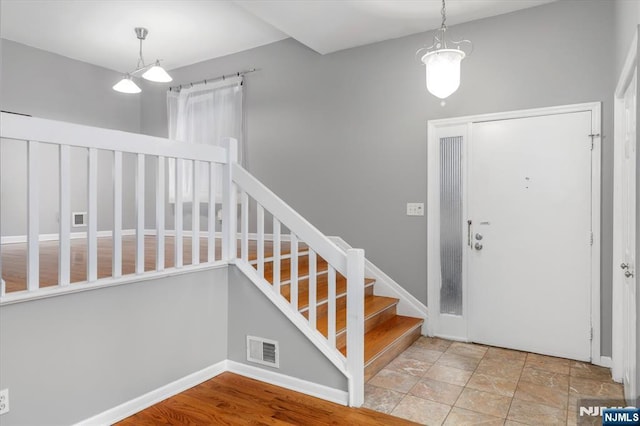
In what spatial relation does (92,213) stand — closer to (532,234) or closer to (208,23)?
(208,23)

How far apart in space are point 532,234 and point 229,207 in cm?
248

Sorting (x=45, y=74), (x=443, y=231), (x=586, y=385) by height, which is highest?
(x=45, y=74)

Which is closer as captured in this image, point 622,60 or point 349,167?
point 622,60

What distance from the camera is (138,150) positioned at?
2.48 m

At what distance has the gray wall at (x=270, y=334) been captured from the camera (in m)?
2.65

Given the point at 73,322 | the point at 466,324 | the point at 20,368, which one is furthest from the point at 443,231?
the point at 20,368

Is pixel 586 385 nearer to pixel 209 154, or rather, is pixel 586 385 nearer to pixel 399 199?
pixel 399 199

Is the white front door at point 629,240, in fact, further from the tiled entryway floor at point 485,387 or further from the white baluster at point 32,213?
the white baluster at point 32,213

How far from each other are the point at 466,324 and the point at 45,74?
18.1 ft

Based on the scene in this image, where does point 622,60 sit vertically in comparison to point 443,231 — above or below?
above

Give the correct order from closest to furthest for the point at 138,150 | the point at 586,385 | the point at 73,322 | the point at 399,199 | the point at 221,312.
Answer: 1. the point at 73,322
2. the point at 138,150
3. the point at 586,385
4. the point at 221,312
5. the point at 399,199

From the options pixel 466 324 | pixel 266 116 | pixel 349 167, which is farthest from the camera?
pixel 266 116

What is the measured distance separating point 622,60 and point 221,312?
10.4ft

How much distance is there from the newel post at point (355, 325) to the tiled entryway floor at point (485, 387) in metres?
0.13
